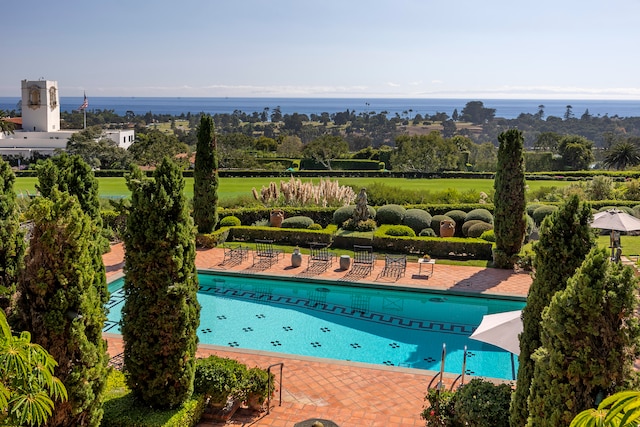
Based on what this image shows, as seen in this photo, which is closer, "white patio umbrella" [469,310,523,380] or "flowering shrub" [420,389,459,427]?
"flowering shrub" [420,389,459,427]

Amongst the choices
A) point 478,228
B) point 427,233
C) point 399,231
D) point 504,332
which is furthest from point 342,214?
point 504,332

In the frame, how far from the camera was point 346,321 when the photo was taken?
48.2ft

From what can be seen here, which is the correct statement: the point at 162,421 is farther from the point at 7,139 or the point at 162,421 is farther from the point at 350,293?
the point at 7,139

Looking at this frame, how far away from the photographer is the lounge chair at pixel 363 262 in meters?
17.9

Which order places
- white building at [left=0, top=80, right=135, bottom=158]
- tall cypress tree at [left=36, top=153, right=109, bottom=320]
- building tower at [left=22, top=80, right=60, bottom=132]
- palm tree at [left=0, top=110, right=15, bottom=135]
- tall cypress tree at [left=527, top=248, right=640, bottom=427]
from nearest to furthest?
tall cypress tree at [left=527, top=248, right=640, bottom=427]
tall cypress tree at [left=36, top=153, right=109, bottom=320]
palm tree at [left=0, top=110, right=15, bottom=135]
white building at [left=0, top=80, right=135, bottom=158]
building tower at [left=22, top=80, right=60, bottom=132]

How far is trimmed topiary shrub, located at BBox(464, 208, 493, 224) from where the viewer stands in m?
22.8

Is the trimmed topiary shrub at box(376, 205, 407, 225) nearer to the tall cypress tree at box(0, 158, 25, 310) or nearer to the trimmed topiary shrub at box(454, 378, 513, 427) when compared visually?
the trimmed topiary shrub at box(454, 378, 513, 427)

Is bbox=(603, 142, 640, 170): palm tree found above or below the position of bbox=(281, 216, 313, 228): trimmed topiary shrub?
above

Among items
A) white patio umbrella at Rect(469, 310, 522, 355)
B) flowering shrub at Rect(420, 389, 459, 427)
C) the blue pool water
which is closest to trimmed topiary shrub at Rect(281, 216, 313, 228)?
the blue pool water

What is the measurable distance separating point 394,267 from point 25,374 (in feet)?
49.1

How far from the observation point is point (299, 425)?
7348 millimetres

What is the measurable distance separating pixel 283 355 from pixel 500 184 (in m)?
9.62

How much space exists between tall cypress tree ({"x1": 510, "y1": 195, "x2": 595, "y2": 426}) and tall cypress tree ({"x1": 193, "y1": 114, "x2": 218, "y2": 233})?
15370 millimetres

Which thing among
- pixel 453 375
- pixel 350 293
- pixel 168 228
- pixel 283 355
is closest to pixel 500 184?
pixel 350 293
